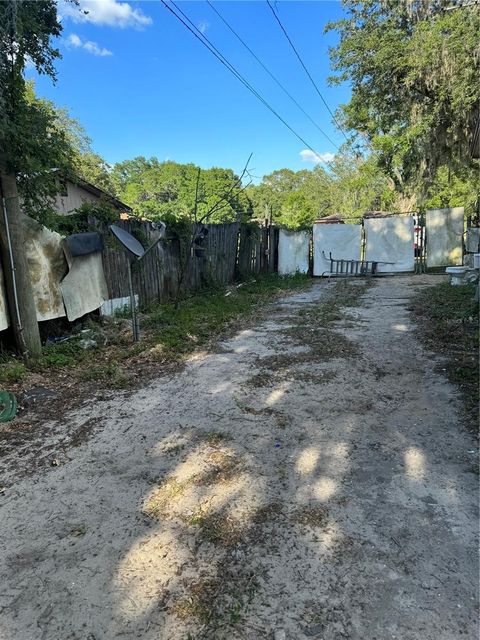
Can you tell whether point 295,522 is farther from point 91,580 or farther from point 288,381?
point 288,381

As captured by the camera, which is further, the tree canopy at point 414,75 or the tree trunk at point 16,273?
the tree canopy at point 414,75

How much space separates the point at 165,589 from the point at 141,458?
1.05 metres

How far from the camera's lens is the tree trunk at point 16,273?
3986 millimetres

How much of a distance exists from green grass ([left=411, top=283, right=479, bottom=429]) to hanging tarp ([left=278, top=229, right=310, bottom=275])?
471 cm

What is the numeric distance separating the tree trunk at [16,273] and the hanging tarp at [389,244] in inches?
420

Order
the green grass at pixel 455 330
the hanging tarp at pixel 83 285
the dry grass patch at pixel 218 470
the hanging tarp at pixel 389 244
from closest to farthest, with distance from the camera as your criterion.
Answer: the dry grass patch at pixel 218 470 → the green grass at pixel 455 330 → the hanging tarp at pixel 83 285 → the hanging tarp at pixel 389 244

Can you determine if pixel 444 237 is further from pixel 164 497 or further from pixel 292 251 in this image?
pixel 164 497

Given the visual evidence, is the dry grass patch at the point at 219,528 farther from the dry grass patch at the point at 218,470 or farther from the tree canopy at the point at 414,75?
the tree canopy at the point at 414,75

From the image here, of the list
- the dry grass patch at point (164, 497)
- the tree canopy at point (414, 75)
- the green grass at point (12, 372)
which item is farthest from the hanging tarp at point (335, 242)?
the dry grass patch at point (164, 497)

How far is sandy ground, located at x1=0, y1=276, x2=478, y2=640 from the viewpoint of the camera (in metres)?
1.48

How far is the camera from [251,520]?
197 centimetres

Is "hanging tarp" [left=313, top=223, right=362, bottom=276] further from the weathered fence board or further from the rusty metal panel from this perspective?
the rusty metal panel

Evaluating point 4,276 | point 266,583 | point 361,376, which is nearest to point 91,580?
point 266,583

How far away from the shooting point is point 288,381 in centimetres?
380
